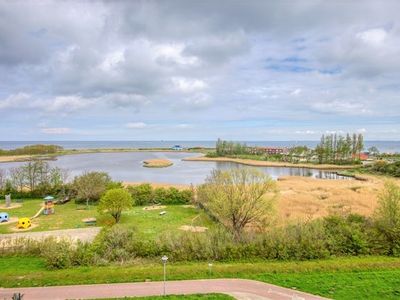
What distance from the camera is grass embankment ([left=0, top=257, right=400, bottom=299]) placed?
14.3 metres

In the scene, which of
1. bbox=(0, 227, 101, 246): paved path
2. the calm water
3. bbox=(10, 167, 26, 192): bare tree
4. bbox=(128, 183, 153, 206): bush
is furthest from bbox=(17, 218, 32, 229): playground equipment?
the calm water

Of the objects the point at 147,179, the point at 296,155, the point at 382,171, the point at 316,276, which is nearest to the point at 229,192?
the point at 316,276

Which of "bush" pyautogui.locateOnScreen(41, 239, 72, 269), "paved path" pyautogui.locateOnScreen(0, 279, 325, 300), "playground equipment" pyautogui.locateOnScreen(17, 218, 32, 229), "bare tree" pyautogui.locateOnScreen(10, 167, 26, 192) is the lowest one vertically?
"playground equipment" pyautogui.locateOnScreen(17, 218, 32, 229)

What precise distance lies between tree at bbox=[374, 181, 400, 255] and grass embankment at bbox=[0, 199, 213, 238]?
12.2m

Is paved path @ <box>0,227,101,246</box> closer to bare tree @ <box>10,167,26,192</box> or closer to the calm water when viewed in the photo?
bare tree @ <box>10,167,26,192</box>

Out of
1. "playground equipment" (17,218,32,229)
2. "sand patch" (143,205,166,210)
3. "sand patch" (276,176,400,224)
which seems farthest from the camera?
"sand patch" (143,205,166,210)

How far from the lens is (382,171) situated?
67438 mm

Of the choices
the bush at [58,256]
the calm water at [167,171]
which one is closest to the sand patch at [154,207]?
the bush at [58,256]

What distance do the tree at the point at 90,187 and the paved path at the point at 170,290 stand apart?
21.4 m

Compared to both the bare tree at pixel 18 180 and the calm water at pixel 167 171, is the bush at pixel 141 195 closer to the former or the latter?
the bare tree at pixel 18 180

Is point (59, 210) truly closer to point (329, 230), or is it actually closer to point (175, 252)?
point (175, 252)

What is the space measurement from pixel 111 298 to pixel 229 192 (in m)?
10.9

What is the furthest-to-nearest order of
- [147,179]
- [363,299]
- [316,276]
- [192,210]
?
[147,179]
[192,210]
[316,276]
[363,299]

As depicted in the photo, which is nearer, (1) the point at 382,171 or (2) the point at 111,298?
(2) the point at 111,298
